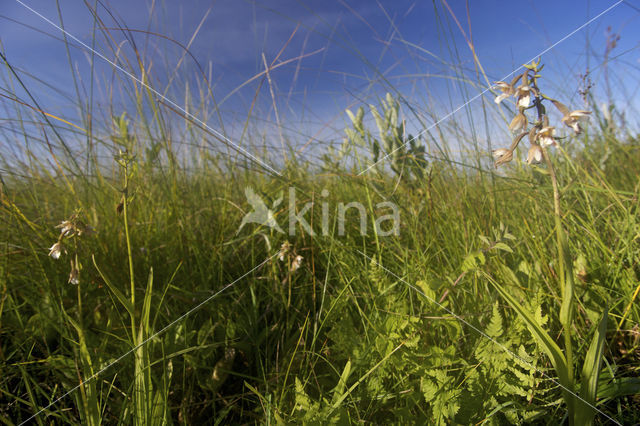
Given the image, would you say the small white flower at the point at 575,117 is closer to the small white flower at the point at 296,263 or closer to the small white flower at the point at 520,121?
the small white flower at the point at 520,121

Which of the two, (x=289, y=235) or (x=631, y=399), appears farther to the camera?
(x=289, y=235)

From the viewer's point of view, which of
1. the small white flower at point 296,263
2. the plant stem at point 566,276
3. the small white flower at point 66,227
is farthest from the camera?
the small white flower at point 296,263

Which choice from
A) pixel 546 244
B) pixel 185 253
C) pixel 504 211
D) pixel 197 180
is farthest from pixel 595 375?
pixel 197 180

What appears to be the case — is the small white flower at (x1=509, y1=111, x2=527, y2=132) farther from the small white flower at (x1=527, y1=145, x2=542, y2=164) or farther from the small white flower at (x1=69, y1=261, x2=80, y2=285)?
the small white flower at (x1=69, y1=261, x2=80, y2=285)

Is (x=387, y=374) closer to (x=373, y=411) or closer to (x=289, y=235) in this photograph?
(x=373, y=411)

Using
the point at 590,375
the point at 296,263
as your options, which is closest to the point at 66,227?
the point at 296,263

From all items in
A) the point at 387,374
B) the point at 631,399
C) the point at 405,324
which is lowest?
the point at 631,399

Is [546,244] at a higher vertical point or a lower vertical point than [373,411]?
higher

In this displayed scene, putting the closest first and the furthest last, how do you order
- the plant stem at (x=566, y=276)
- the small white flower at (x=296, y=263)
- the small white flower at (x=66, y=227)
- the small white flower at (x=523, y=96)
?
the plant stem at (x=566, y=276) < the small white flower at (x=523, y=96) < the small white flower at (x=66, y=227) < the small white flower at (x=296, y=263)

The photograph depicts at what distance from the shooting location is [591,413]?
78 cm

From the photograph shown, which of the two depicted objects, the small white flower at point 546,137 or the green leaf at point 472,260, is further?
the green leaf at point 472,260

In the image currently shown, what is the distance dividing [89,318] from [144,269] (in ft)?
0.88

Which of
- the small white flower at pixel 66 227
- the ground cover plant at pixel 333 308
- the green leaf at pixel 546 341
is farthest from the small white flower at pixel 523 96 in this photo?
the small white flower at pixel 66 227

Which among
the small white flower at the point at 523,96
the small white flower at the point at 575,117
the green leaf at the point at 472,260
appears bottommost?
the green leaf at the point at 472,260
